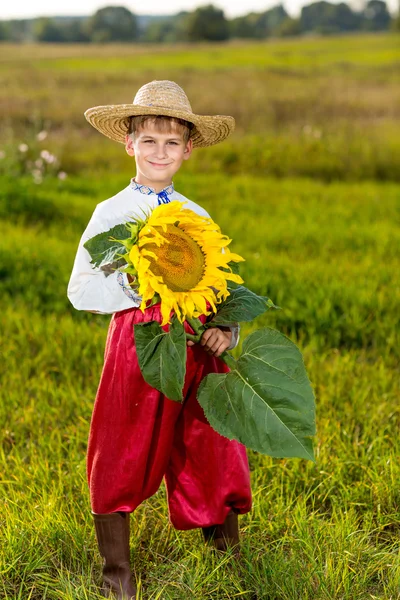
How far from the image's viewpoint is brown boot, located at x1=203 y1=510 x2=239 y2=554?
8.01ft

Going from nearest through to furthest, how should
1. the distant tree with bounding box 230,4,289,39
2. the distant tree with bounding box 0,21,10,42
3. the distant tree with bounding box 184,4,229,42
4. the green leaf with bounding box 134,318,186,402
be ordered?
the green leaf with bounding box 134,318,186,402, the distant tree with bounding box 184,4,229,42, the distant tree with bounding box 230,4,289,39, the distant tree with bounding box 0,21,10,42

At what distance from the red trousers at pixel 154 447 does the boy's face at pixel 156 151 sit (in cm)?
41

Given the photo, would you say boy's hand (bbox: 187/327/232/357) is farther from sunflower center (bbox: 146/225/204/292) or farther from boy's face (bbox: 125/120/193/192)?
boy's face (bbox: 125/120/193/192)

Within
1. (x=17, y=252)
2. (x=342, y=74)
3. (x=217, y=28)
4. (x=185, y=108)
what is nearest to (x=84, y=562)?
(x=185, y=108)

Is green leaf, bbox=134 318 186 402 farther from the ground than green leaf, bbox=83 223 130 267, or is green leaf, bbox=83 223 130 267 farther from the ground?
green leaf, bbox=83 223 130 267

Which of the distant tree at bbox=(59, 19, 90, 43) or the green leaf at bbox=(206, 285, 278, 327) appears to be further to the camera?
the distant tree at bbox=(59, 19, 90, 43)

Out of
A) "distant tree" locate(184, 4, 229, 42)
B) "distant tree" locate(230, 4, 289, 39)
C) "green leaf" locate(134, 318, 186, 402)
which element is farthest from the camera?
"distant tree" locate(230, 4, 289, 39)

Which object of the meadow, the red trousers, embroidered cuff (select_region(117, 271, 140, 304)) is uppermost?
embroidered cuff (select_region(117, 271, 140, 304))

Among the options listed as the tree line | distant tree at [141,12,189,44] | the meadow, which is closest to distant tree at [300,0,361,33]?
the tree line

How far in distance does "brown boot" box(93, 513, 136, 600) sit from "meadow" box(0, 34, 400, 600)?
0.21ft

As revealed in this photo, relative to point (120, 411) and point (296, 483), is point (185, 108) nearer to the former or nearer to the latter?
point (120, 411)

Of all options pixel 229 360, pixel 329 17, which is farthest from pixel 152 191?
pixel 329 17

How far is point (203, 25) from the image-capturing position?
66125 mm

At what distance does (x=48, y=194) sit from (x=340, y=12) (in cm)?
8416
